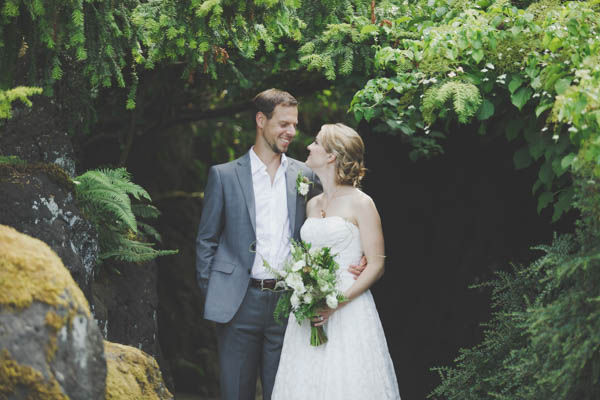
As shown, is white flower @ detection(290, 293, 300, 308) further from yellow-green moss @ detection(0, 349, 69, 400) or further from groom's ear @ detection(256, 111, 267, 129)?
yellow-green moss @ detection(0, 349, 69, 400)

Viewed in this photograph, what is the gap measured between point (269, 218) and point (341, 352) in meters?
1.13

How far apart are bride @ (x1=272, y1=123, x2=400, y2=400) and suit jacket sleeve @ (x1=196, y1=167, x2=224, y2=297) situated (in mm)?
679

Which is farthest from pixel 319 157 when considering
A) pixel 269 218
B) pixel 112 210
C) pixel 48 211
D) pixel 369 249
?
pixel 48 211

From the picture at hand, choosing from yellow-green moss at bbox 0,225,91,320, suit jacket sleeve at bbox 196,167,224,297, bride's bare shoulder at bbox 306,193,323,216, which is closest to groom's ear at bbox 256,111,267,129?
suit jacket sleeve at bbox 196,167,224,297

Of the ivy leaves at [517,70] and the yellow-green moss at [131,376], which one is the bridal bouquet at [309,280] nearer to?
the yellow-green moss at [131,376]

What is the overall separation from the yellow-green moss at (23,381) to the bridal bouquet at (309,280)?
1.72 m

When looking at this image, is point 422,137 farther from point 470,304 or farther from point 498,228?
point 470,304

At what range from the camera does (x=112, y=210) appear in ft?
15.8

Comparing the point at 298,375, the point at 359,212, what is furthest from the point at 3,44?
the point at 298,375

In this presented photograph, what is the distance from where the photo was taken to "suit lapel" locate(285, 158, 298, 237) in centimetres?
488

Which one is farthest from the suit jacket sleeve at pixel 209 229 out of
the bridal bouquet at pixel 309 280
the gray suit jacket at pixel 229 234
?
the bridal bouquet at pixel 309 280

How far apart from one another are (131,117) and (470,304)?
170 inches

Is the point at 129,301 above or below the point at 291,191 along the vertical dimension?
below

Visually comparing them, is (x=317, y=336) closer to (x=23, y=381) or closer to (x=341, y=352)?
(x=341, y=352)
